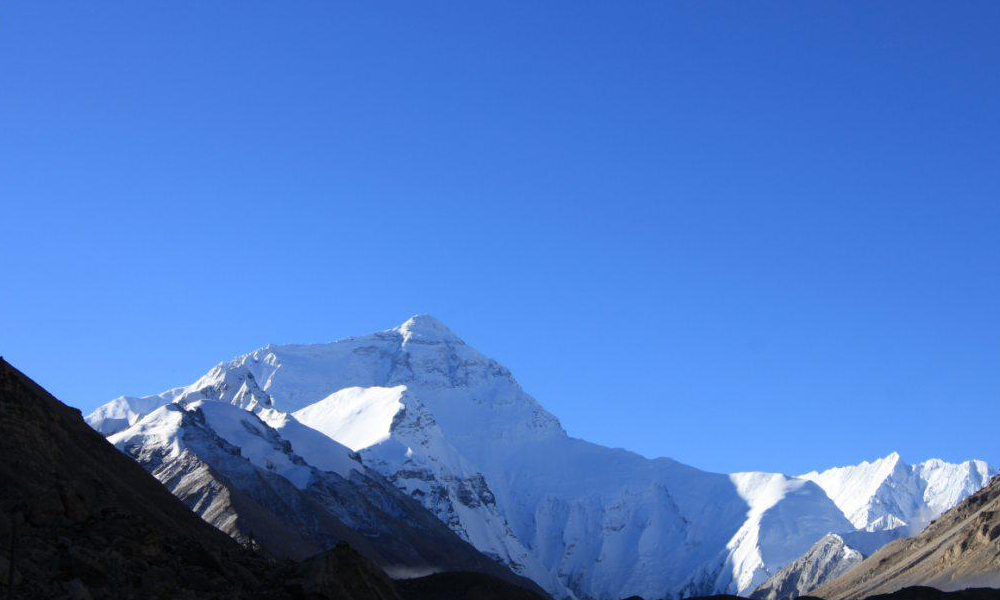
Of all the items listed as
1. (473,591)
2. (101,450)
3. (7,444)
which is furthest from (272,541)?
(7,444)

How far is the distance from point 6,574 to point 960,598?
57.3 metres

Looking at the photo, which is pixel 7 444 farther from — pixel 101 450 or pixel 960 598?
pixel 960 598

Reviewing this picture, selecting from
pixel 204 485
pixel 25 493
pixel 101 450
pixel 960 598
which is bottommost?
pixel 960 598

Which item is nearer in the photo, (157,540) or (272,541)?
(157,540)

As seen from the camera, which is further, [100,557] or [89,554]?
[100,557]

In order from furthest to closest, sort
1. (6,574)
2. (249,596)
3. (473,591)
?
(473,591) < (249,596) < (6,574)

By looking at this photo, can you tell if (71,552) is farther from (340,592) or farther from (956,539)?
(956,539)

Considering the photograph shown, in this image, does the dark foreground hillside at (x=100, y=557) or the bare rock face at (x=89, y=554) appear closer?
the bare rock face at (x=89, y=554)

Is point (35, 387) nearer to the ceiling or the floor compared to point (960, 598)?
nearer to the ceiling

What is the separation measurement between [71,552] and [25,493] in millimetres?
6621

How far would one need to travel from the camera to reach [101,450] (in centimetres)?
8788

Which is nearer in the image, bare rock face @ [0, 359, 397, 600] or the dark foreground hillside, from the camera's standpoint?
bare rock face @ [0, 359, 397, 600]

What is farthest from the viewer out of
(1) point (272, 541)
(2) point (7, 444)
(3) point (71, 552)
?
(1) point (272, 541)

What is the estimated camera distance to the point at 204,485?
192 meters
